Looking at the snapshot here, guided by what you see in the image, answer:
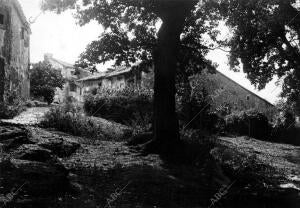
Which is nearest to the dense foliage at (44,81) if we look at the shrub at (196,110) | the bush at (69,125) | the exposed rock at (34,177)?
the shrub at (196,110)

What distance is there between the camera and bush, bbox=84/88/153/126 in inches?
816

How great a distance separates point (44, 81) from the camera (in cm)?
3753

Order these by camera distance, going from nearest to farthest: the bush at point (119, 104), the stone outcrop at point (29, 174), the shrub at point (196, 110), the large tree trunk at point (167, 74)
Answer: the stone outcrop at point (29, 174)
the large tree trunk at point (167, 74)
the bush at point (119, 104)
the shrub at point (196, 110)

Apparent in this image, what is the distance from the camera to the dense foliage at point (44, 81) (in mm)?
36688

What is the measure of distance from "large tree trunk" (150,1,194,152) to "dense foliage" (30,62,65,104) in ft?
91.5

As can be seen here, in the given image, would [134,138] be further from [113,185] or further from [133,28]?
[113,185]

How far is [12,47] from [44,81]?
649 inches

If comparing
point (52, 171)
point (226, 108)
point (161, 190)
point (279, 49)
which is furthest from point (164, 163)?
point (226, 108)

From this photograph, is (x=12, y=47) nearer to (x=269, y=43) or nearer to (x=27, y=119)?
(x=27, y=119)

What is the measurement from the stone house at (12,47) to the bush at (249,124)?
50.3ft

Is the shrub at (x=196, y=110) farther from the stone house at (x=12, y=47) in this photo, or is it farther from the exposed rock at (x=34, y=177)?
the exposed rock at (x=34, y=177)

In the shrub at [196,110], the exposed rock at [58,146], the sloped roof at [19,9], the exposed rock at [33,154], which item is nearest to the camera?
the exposed rock at [33,154]

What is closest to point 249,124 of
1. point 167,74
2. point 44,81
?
point 167,74

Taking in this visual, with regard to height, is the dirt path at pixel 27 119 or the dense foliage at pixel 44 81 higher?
the dense foliage at pixel 44 81
